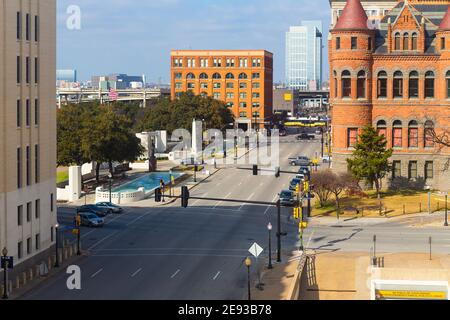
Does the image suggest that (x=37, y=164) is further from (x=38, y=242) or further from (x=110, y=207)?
(x=110, y=207)

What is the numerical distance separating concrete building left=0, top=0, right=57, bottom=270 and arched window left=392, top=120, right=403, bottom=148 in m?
37.2

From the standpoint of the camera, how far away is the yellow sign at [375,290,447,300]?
3350 cm

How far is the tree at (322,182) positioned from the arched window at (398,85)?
1401 centimetres

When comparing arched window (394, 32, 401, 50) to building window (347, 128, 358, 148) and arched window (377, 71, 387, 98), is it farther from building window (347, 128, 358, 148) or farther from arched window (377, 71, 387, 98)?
building window (347, 128, 358, 148)

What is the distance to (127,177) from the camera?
91.2 meters

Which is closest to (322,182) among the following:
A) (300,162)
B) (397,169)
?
(397,169)

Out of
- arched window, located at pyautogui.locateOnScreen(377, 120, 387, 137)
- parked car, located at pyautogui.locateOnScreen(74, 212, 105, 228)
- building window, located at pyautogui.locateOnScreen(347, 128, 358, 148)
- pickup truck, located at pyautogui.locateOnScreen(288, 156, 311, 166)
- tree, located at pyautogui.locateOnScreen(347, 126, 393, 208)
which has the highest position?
arched window, located at pyautogui.locateOnScreen(377, 120, 387, 137)

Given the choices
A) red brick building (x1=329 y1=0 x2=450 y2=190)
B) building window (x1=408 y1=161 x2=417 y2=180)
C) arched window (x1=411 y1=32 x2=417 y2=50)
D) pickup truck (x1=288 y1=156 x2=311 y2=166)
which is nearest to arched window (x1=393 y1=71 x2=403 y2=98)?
red brick building (x1=329 y1=0 x2=450 y2=190)

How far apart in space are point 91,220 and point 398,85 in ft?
109

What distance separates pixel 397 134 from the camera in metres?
76.2

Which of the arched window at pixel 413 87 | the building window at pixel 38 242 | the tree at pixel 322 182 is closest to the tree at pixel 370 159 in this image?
the tree at pixel 322 182

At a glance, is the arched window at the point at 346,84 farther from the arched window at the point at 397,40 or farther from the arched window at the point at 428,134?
the arched window at the point at 428,134
